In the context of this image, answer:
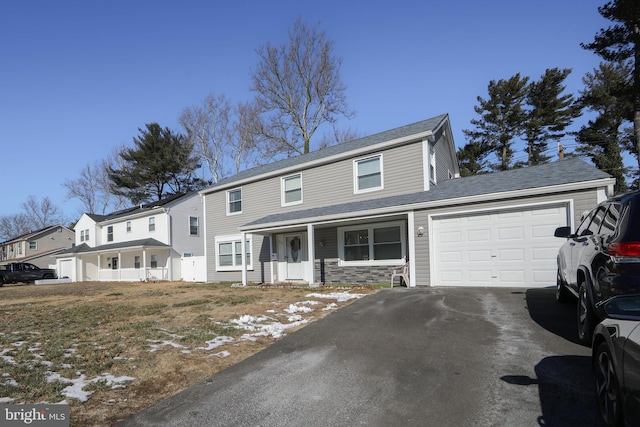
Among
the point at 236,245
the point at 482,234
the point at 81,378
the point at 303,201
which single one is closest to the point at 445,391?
the point at 81,378

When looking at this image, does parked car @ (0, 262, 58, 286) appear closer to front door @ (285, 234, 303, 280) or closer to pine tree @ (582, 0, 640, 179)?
front door @ (285, 234, 303, 280)

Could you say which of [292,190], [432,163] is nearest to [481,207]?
[432,163]

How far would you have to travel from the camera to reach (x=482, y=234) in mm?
10422

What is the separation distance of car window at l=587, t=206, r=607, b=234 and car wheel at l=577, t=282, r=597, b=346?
2.26 feet

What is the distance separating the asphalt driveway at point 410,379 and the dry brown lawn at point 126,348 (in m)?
0.49

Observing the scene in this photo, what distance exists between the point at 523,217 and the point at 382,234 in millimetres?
4683

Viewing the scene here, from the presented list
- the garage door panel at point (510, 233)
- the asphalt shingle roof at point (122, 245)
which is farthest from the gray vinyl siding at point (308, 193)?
the asphalt shingle roof at point (122, 245)

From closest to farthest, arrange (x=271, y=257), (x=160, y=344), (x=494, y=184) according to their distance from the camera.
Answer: (x=160, y=344) < (x=494, y=184) < (x=271, y=257)

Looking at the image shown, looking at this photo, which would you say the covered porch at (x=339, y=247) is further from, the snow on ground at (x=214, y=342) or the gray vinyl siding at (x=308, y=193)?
the snow on ground at (x=214, y=342)

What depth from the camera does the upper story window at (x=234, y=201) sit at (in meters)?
18.8

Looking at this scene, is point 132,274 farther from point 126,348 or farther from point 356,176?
point 126,348

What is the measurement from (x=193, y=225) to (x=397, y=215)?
65.2ft

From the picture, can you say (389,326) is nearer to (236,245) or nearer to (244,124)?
(236,245)

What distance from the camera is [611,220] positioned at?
13.1 ft
